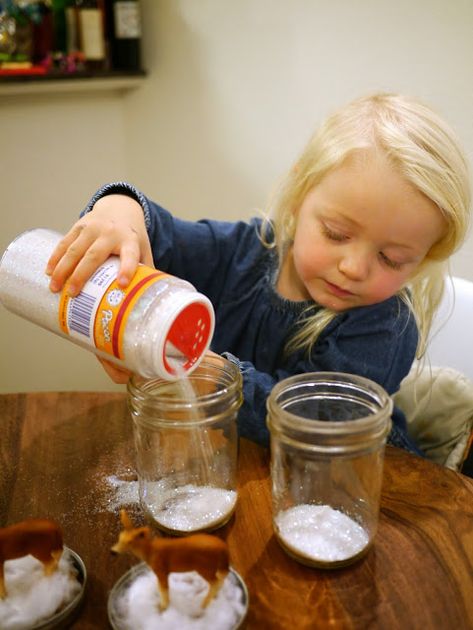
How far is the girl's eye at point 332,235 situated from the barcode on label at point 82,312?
1.29ft

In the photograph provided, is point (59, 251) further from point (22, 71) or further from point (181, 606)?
point (22, 71)

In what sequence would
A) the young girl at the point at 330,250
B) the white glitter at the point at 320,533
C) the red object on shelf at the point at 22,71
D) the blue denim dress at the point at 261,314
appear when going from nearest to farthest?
the white glitter at the point at 320,533 → the young girl at the point at 330,250 → the blue denim dress at the point at 261,314 → the red object on shelf at the point at 22,71

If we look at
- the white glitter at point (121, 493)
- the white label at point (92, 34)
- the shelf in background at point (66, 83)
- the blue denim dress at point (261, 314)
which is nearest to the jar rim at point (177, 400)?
the white glitter at point (121, 493)

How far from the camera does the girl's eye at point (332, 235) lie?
0.90 m

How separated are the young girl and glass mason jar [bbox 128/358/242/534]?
0.28 ft

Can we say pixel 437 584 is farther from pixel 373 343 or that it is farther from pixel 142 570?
pixel 373 343

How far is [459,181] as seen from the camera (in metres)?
0.89

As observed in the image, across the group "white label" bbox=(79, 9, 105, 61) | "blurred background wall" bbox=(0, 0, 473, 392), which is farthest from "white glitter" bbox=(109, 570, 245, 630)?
"white label" bbox=(79, 9, 105, 61)

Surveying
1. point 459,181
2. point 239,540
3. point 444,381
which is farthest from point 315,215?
point 239,540

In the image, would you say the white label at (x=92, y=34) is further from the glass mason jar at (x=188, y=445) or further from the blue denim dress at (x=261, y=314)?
the glass mason jar at (x=188, y=445)

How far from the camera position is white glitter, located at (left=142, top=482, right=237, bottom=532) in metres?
0.67

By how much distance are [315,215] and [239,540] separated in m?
0.47

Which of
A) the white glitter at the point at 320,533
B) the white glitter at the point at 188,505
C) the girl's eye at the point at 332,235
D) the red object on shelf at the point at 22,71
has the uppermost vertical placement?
the red object on shelf at the point at 22,71

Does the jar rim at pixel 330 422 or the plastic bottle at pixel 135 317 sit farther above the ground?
the plastic bottle at pixel 135 317
